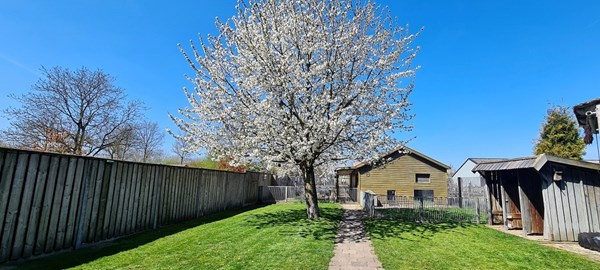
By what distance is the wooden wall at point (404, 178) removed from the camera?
25094mm

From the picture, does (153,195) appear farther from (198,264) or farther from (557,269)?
(557,269)

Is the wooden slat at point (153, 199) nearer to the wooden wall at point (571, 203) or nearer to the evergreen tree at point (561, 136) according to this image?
the wooden wall at point (571, 203)

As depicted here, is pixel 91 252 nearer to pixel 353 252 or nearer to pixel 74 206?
pixel 74 206

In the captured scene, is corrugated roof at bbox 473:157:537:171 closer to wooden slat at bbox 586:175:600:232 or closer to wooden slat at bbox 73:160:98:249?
wooden slat at bbox 586:175:600:232

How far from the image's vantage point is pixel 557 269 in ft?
19.5

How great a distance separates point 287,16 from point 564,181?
34.2ft

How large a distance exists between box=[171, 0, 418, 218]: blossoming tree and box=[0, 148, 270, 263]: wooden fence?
2.32 metres

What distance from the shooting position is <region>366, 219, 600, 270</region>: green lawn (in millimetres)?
6105

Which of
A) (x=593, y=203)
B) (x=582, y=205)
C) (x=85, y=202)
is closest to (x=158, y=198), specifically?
(x=85, y=202)

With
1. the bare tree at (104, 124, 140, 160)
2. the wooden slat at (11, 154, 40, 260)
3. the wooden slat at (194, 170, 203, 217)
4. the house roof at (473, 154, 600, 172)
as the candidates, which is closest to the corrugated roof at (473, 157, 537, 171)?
the house roof at (473, 154, 600, 172)

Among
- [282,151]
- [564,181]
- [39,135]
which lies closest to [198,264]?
[282,151]

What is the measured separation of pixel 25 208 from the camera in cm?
554

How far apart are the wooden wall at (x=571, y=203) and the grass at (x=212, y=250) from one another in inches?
263

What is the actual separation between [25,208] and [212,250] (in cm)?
361
